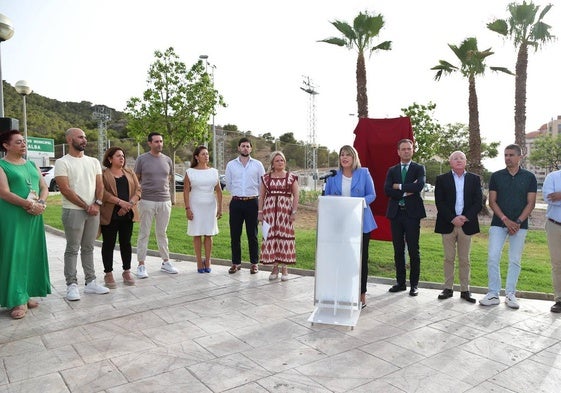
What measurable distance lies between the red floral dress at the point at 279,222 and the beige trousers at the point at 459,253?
210cm

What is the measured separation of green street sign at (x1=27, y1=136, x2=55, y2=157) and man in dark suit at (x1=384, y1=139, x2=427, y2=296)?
68.2 ft

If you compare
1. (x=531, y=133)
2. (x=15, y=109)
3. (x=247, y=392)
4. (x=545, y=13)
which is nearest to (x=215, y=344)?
(x=247, y=392)

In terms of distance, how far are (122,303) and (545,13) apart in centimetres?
1704

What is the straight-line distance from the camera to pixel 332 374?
347 cm

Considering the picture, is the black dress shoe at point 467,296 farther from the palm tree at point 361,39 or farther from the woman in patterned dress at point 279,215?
the palm tree at point 361,39

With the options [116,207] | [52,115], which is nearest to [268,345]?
[116,207]

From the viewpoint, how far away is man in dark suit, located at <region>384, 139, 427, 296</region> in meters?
5.71

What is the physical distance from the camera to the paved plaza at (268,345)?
3344 millimetres

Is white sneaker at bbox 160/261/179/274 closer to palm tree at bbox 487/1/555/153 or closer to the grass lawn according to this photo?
the grass lawn

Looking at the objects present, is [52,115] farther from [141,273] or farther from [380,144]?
[380,144]

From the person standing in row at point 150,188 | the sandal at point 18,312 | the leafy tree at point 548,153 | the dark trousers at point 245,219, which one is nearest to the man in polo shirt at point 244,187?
the dark trousers at point 245,219

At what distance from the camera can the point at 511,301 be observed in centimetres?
527

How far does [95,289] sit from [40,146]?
761 inches

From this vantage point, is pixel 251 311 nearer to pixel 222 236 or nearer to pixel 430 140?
A: pixel 222 236
